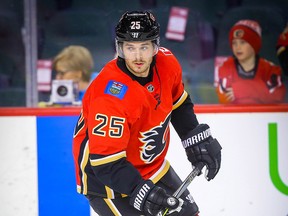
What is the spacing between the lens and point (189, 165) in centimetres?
351

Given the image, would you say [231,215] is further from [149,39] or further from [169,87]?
[149,39]

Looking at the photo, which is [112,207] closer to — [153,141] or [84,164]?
[84,164]

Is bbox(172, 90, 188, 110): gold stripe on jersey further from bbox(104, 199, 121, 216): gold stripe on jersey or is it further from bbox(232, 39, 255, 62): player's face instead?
bbox(232, 39, 255, 62): player's face

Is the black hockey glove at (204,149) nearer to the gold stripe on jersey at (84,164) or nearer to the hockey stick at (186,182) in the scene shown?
the hockey stick at (186,182)

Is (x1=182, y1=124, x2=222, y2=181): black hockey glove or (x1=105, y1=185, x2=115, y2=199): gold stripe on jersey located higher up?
(x1=182, y1=124, x2=222, y2=181): black hockey glove

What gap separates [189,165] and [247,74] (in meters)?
0.90

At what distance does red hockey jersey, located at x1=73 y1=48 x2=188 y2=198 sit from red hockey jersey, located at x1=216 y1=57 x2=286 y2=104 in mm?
1202

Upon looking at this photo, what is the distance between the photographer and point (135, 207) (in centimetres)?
243

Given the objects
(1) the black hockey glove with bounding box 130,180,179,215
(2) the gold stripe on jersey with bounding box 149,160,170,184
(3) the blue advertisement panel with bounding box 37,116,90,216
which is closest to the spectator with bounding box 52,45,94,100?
(3) the blue advertisement panel with bounding box 37,116,90,216

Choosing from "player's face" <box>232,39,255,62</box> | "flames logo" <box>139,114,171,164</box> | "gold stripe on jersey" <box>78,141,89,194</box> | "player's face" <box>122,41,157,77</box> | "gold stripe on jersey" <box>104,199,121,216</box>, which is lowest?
"gold stripe on jersey" <box>104,199,121,216</box>

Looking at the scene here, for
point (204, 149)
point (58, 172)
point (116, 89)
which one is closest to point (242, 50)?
point (58, 172)

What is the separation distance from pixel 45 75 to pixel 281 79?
55.0 inches

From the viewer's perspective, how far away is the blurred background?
413cm

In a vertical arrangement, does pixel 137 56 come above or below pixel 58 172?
above
